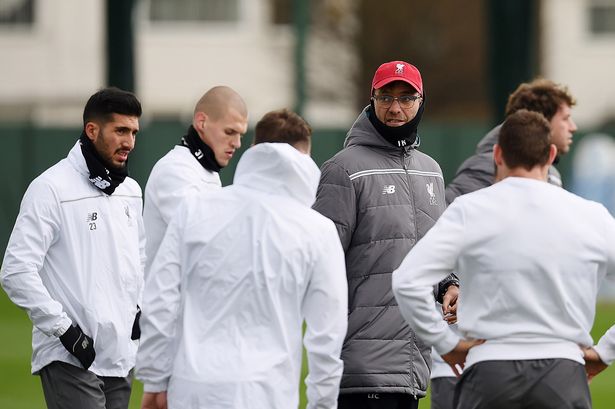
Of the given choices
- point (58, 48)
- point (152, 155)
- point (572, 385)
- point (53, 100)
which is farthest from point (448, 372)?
point (58, 48)

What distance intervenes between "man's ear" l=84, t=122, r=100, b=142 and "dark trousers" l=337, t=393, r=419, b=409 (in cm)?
172

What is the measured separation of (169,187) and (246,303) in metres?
1.45

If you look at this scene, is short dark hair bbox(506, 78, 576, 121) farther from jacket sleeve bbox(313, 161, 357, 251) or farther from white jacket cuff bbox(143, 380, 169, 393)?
white jacket cuff bbox(143, 380, 169, 393)

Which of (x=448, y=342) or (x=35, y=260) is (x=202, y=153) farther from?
(x=448, y=342)

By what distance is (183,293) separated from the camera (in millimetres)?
5562

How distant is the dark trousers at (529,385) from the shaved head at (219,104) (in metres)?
2.00

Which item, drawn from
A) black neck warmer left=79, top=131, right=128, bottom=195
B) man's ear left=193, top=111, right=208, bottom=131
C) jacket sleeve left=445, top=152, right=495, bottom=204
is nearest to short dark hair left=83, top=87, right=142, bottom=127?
black neck warmer left=79, top=131, right=128, bottom=195

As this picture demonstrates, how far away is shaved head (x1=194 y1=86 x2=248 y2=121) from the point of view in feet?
22.6

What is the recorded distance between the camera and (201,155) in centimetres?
693

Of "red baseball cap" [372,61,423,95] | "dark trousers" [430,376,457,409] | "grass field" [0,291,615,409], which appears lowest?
"grass field" [0,291,615,409]

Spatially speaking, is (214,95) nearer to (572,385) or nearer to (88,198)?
(88,198)

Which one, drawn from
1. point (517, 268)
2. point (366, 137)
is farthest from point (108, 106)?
point (517, 268)

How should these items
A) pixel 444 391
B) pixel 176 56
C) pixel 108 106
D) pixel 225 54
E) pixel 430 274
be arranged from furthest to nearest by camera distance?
pixel 225 54, pixel 176 56, pixel 444 391, pixel 108 106, pixel 430 274

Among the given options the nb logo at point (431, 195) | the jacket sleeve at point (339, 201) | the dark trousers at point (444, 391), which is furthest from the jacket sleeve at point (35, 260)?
the dark trousers at point (444, 391)
